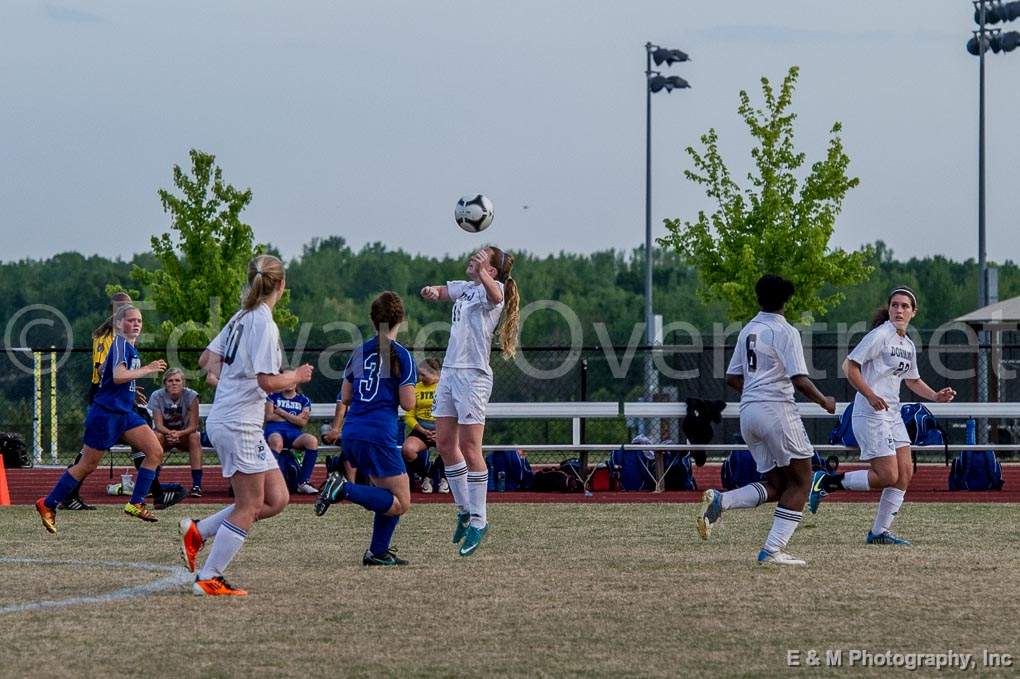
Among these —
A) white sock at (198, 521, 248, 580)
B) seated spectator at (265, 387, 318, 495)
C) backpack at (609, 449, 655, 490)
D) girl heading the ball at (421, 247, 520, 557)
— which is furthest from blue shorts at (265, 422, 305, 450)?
white sock at (198, 521, 248, 580)

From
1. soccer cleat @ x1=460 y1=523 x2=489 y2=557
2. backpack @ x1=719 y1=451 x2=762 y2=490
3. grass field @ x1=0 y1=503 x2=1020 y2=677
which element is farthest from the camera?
backpack @ x1=719 y1=451 x2=762 y2=490

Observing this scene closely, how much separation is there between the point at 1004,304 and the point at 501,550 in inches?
826

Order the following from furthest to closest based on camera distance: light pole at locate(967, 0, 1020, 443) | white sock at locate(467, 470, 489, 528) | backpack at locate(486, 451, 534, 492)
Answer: light pole at locate(967, 0, 1020, 443), backpack at locate(486, 451, 534, 492), white sock at locate(467, 470, 489, 528)

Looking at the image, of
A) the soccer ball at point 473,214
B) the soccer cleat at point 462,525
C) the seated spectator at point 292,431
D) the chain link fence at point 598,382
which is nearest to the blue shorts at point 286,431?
the seated spectator at point 292,431

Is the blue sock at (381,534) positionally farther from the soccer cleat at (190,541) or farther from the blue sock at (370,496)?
the soccer cleat at (190,541)

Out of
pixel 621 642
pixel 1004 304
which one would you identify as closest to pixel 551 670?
pixel 621 642

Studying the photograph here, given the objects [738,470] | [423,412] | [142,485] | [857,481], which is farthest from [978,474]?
[142,485]

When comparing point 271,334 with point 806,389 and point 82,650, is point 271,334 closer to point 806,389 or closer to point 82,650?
point 82,650

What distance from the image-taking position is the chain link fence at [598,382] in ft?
83.6

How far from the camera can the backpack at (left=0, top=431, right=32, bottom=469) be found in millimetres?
23438

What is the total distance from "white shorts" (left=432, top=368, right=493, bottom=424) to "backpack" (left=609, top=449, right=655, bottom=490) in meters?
8.40

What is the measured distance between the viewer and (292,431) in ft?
57.4

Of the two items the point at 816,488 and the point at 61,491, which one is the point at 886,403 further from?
the point at 61,491

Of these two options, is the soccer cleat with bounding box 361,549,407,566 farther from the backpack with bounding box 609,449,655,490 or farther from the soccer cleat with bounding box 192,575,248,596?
the backpack with bounding box 609,449,655,490
